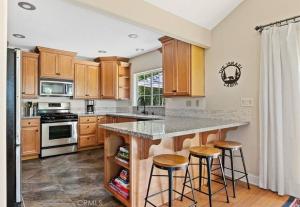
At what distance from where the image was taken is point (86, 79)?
16.7 ft

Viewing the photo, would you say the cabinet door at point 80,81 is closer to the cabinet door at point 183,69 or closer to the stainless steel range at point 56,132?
the stainless steel range at point 56,132

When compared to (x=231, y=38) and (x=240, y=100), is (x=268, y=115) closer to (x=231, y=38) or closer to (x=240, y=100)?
(x=240, y=100)

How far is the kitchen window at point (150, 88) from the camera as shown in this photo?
468cm

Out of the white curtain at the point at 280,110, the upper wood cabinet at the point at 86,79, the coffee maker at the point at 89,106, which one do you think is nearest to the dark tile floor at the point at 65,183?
the coffee maker at the point at 89,106

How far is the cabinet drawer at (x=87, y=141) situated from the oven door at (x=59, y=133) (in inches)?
6.8

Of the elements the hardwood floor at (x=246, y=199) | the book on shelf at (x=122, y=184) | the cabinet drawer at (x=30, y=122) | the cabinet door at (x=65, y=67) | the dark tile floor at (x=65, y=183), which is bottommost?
the hardwood floor at (x=246, y=199)

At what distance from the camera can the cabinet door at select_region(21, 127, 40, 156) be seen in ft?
12.8

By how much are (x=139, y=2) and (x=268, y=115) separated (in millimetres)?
2151

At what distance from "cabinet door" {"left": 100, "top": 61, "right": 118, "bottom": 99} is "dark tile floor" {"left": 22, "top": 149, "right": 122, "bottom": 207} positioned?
1.84 meters

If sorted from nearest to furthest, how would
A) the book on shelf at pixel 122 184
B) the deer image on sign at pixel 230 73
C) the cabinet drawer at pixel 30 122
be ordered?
the book on shelf at pixel 122 184
the deer image on sign at pixel 230 73
the cabinet drawer at pixel 30 122

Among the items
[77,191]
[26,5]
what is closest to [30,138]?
[77,191]

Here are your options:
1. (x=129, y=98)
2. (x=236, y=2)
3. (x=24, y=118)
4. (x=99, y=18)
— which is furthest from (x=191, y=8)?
(x=24, y=118)

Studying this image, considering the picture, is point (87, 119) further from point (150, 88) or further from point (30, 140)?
point (150, 88)

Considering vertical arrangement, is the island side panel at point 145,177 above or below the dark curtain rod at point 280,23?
below
